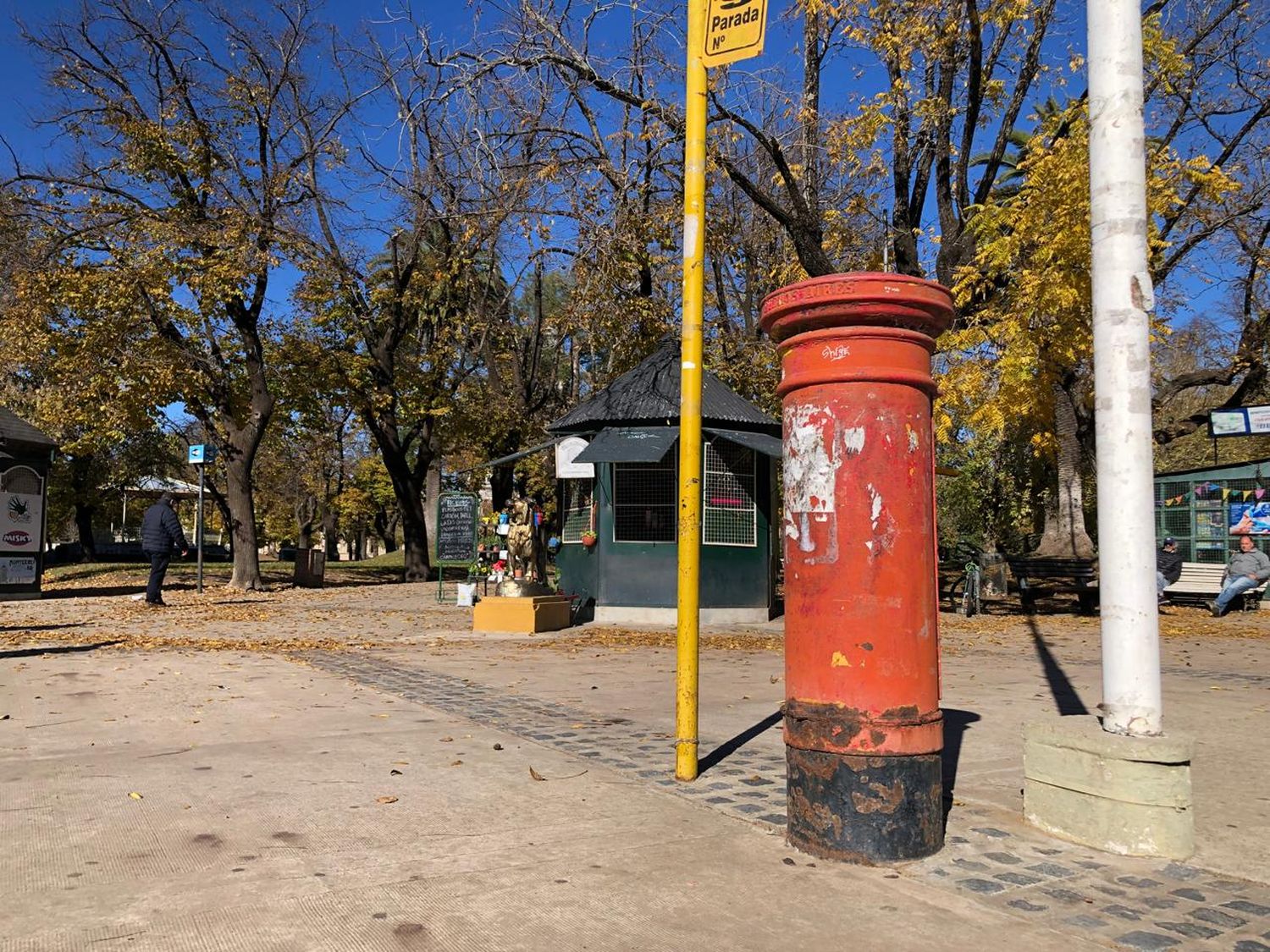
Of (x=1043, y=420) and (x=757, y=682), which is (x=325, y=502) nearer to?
(x=1043, y=420)

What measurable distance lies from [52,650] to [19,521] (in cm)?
821

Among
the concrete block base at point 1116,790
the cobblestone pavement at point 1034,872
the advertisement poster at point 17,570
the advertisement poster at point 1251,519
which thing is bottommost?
the cobblestone pavement at point 1034,872

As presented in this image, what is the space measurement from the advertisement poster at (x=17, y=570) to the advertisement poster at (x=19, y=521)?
209 millimetres

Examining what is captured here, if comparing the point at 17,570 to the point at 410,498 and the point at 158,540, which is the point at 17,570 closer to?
the point at 158,540

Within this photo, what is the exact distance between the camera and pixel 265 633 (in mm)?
13211

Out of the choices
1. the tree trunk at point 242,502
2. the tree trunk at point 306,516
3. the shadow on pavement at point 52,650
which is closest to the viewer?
the shadow on pavement at point 52,650

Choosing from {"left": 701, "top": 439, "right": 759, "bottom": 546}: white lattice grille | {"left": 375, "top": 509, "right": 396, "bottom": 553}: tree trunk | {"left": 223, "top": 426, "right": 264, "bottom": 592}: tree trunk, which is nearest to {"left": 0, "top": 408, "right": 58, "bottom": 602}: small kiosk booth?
{"left": 223, "top": 426, "right": 264, "bottom": 592}: tree trunk

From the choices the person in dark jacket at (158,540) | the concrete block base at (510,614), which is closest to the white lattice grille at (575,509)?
the concrete block base at (510,614)

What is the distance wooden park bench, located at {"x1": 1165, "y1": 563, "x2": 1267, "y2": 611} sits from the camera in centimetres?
1785

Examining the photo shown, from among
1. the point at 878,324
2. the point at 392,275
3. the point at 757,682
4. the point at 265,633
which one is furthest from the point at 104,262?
the point at 878,324

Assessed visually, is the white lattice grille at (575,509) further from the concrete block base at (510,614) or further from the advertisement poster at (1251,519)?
the advertisement poster at (1251,519)

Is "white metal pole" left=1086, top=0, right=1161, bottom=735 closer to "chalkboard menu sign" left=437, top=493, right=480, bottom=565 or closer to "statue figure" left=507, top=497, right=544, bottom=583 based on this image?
"statue figure" left=507, top=497, right=544, bottom=583

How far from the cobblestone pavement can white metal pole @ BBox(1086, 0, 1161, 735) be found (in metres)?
0.64

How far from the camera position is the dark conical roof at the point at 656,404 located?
49.1ft
